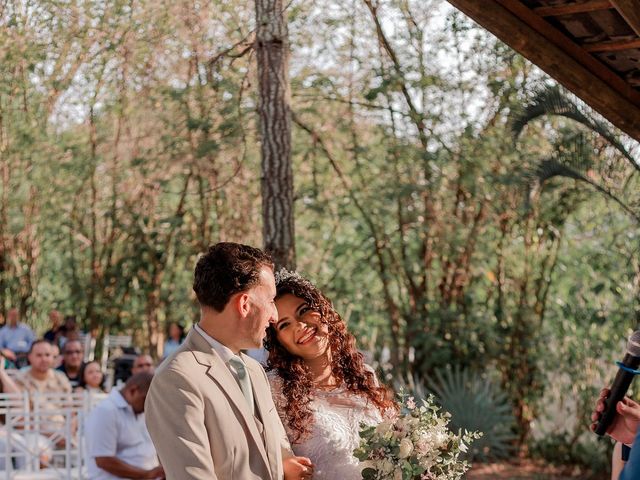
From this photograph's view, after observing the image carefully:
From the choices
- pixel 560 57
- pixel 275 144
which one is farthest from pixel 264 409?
pixel 275 144

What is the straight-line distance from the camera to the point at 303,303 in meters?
3.64

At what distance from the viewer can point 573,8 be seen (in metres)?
3.72

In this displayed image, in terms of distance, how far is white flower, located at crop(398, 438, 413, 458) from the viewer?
3.20 metres

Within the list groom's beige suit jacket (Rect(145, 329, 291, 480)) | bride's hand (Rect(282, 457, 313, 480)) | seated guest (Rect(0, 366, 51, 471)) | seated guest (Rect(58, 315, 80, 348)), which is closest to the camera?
groom's beige suit jacket (Rect(145, 329, 291, 480))

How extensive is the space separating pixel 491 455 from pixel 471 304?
7.24ft

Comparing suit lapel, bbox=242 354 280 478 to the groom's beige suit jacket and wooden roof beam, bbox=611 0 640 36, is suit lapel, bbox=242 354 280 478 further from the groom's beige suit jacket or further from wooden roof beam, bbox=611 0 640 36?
wooden roof beam, bbox=611 0 640 36

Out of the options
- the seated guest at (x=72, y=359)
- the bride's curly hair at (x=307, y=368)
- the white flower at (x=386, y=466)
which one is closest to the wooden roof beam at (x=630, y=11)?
the bride's curly hair at (x=307, y=368)

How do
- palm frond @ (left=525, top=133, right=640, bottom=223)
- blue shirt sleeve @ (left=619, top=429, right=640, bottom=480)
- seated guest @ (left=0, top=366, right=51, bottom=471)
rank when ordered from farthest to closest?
palm frond @ (left=525, top=133, right=640, bottom=223), seated guest @ (left=0, top=366, right=51, bottom=471), blue shirt sleeve @ (left=619, top=429, right=640, bottom=480)

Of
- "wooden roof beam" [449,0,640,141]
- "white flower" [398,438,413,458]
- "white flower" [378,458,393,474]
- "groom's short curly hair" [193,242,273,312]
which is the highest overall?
"wooden roof beam" [449,0,640,141]

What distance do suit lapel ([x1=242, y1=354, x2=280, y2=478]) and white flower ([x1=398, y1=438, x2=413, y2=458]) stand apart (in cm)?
48

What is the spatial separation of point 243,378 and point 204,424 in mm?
229

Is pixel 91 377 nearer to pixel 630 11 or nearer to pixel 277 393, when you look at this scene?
pixel 277 393

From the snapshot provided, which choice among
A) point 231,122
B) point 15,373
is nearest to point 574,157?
point 231,122

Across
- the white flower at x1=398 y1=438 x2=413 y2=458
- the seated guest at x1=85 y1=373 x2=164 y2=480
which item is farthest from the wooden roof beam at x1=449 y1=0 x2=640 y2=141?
the seated guest at x1=85 y1=373 x2=164 y2=480
